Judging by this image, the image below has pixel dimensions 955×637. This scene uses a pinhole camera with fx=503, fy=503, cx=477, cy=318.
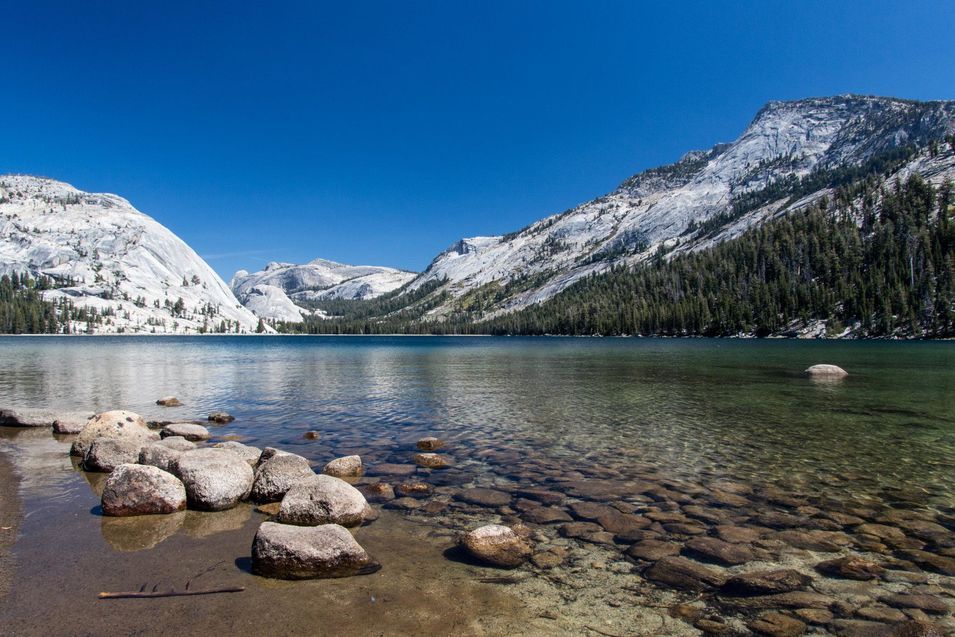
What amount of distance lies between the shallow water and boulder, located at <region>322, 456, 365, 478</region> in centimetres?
91

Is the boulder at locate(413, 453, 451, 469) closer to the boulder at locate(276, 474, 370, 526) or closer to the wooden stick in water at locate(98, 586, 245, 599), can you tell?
the boulder at locate(276, 474, 370, 526)

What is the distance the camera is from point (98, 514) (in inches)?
503

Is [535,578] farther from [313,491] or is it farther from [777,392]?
[777,392]

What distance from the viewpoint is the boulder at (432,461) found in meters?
18.1

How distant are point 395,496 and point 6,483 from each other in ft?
40.6

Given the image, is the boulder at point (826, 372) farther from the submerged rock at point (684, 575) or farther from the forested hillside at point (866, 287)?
the forested hillside at point (866, 287)

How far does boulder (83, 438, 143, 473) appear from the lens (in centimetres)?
1711

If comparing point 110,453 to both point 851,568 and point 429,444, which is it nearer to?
point 429,444

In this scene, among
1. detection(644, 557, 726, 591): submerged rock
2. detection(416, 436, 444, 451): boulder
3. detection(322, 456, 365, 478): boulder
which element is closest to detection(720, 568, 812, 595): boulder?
detection(644, 557, 726, 591): submerged rock

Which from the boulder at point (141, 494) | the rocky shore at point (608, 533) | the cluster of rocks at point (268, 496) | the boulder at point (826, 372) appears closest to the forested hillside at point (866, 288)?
the boulder at point (826, 372)

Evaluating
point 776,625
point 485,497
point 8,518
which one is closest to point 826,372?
point 485,497

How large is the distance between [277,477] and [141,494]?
324cm

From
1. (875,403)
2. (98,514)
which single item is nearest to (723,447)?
(875,403)

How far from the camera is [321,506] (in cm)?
1216
